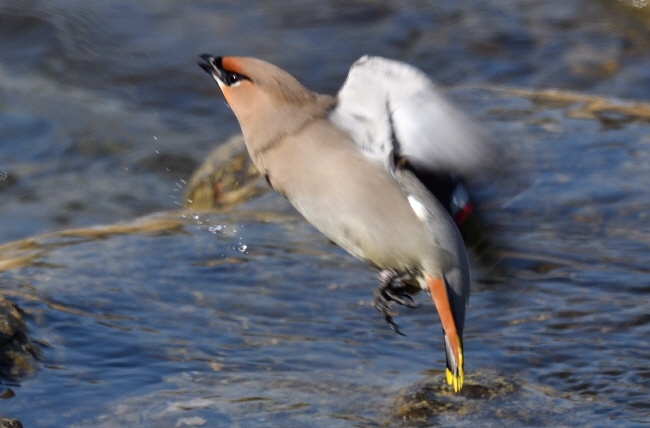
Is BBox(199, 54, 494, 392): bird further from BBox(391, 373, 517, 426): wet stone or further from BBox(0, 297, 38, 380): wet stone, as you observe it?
BBox(0, 297, 38, 380): wet stone

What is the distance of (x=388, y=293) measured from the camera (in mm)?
4461

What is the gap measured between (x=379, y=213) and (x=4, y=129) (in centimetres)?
641

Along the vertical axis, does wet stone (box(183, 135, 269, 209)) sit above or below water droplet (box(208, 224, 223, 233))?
below

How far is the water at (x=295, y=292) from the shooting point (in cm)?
420

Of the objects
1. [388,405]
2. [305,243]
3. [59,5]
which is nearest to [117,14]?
[59,5]

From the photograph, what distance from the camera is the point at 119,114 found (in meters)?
10.3

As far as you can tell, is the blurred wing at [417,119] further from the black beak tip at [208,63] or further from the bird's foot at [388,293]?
the black beak tip at [208,63]

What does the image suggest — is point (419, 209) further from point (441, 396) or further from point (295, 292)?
point (295, 292)

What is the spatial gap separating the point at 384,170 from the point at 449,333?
2.10 feet

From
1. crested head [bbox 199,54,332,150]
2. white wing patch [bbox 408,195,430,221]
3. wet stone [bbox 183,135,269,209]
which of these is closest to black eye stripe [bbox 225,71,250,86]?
crested head [bbox 199,54,332,150]

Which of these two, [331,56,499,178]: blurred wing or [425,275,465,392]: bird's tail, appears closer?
[331,56,499,178]: blurred wing

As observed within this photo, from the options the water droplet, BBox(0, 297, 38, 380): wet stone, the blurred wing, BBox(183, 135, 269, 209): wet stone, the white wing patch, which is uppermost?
the blurred wing

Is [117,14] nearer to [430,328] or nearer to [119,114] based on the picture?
[119,114]

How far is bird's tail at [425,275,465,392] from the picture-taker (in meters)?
4.13
